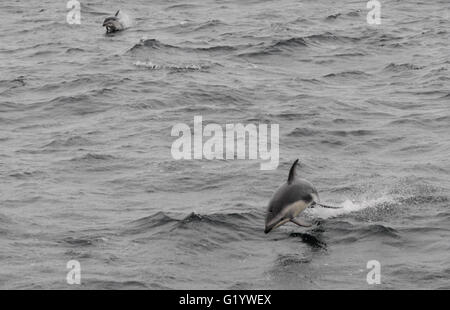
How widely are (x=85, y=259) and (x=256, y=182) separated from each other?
532 cm

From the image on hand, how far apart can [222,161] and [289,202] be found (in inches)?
224

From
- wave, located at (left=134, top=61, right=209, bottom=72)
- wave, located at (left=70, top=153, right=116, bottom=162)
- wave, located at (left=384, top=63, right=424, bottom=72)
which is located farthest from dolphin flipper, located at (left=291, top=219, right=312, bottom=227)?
wave, located at (left=134, top=61, right=209, bottom=72)

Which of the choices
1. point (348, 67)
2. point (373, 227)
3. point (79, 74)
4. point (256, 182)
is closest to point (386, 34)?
point (348, 67)

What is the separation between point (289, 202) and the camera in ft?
52.9

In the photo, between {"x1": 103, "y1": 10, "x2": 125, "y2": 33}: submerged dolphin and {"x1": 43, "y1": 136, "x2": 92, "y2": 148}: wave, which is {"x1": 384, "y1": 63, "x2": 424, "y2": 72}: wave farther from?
{"x1": 103, "y1": 10, "x2": 125, "y2": 33}: submerged dolphin

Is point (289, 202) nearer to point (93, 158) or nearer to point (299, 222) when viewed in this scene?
point (299, 222)

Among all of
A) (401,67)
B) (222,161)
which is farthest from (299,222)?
(401,67)

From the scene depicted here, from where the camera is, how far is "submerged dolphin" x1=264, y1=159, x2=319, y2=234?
1599 centimetres

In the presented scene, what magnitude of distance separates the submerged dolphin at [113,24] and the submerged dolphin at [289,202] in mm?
22261

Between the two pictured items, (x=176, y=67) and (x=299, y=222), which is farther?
(x=176, y=67)

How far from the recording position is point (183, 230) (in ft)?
56.9

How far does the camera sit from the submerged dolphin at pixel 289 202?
52.5ft

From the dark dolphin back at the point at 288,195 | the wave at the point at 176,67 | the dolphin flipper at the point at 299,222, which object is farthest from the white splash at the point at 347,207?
the wave at the point at 176,67

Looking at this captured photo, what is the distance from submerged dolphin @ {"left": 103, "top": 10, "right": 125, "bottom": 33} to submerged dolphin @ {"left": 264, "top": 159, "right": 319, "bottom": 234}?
22.3 m
